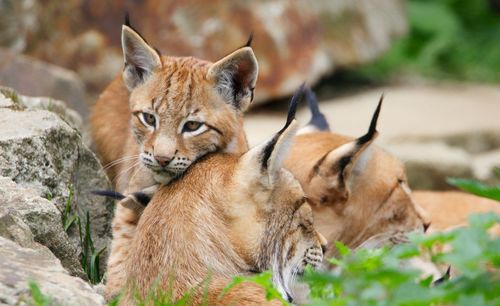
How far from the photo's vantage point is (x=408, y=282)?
122 inches

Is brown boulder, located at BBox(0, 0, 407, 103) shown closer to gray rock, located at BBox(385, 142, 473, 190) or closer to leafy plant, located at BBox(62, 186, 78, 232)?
gray rock, located at BBox(385, 142, 473, 190)

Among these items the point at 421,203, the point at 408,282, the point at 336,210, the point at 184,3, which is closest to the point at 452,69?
the point at 184,3

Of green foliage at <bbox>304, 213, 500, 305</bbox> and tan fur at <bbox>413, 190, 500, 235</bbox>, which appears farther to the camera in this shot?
tan fur at <bbox>413, 190, 500, 235</bbox>

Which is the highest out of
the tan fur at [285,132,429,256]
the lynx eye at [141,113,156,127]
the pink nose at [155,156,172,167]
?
the lynx eye at [141,113,156,127]

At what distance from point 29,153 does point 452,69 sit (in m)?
10.2

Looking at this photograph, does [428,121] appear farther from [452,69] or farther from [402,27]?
[452,69]

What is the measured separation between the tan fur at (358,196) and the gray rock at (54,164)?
118cm

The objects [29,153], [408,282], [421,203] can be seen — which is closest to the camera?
[408,282]

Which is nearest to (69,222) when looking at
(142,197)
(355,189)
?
(142,197)

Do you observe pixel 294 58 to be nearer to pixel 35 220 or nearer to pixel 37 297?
pixel 35 220

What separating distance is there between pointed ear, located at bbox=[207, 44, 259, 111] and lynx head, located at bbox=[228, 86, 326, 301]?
0.88 m

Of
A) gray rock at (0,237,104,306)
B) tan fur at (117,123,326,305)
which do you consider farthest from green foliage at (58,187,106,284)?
gray rock at (0,237,104,306)

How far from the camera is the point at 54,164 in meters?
5.09

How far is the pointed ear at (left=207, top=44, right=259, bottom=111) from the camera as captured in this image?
17.6 feet
